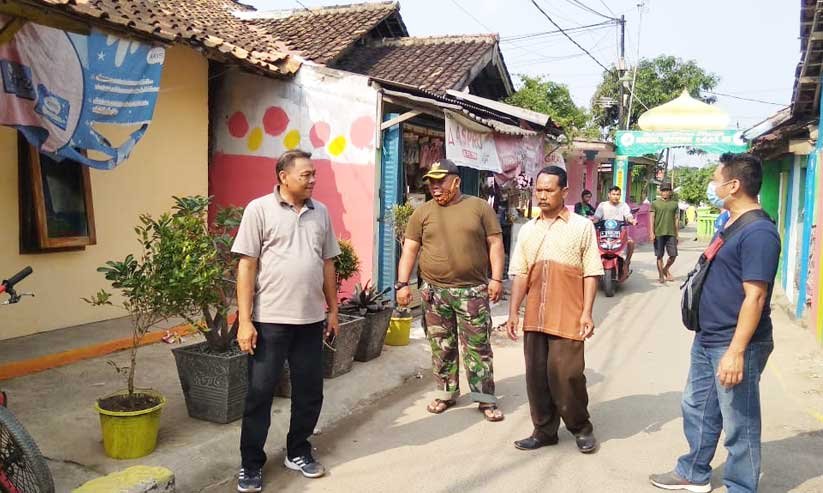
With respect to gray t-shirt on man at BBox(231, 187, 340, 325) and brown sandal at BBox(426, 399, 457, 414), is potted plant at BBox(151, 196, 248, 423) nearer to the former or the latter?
gray t-shirt on man at BBox(231, 187, 340, 325)

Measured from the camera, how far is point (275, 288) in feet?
12.4

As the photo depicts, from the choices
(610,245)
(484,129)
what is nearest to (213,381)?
(484,129)

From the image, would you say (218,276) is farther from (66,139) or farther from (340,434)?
(66,139)

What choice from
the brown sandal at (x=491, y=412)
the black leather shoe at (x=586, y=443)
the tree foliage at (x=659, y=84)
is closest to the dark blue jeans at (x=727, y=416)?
the black leather shoe at (x=586, y=443)

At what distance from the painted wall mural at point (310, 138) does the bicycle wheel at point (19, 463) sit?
561 cm

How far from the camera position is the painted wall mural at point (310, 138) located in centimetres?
846

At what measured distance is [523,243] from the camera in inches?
181

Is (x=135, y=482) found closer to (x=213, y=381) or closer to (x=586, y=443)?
(x=213, y=381)

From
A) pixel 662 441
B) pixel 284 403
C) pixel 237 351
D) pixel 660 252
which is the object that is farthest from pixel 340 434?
pixel 660 252

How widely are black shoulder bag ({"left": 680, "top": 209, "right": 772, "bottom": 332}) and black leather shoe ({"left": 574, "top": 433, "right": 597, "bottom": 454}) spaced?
1146 mm

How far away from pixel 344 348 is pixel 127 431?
7.58 feet

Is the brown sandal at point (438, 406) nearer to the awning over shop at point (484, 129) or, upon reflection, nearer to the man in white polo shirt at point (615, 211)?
the awning over shop at point (484, 129)

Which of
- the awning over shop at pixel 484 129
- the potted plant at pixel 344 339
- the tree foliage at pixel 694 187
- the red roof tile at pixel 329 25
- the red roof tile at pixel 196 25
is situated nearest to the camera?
the red roof tile at pixel 196 25

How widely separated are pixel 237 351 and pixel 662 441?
3.04 m
